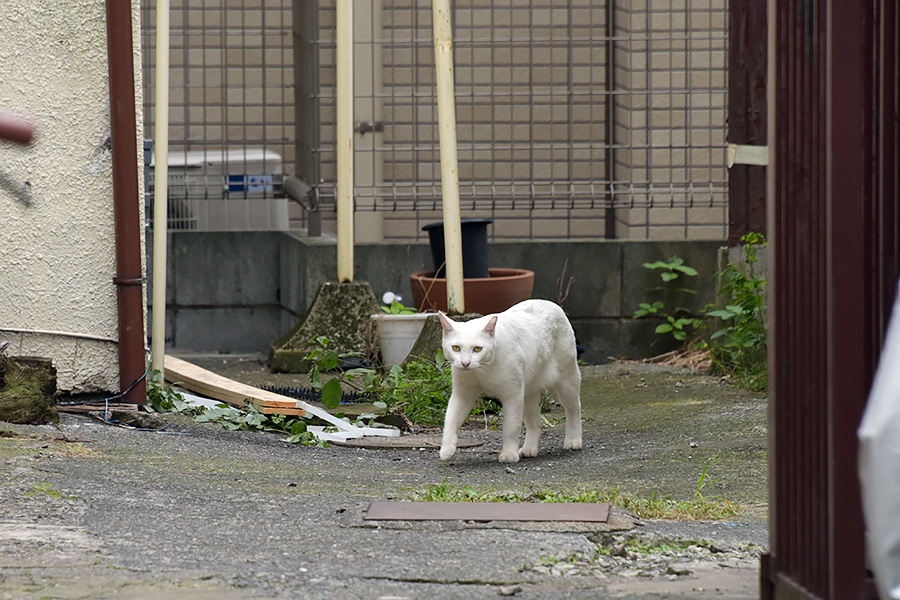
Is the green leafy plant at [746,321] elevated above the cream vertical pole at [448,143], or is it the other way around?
the cream vertical pole at [448,143]

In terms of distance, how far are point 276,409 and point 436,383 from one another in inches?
33.1

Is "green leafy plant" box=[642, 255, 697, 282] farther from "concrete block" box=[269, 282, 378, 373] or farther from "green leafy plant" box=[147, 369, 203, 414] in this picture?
"green leafy plant" box=[147, 369, 203, 414]

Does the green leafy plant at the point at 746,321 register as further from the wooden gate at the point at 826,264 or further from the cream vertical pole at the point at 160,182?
the wooden gate at the point at 826,264

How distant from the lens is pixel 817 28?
2.06 m

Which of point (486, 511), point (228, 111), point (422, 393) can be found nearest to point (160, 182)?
point (422, 393)

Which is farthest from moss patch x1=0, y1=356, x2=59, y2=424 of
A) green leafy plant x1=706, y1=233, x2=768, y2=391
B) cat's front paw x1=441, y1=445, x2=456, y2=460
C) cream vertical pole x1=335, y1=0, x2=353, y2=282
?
green leafy plant x1=706, y1=233, x2=768, y2=391

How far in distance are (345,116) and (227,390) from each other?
1939mm

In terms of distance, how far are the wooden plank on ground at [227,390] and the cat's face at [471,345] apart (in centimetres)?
111

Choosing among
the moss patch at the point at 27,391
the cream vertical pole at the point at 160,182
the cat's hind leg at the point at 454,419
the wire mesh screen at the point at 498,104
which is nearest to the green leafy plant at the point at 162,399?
the cream vertical pole at the point at 160,182

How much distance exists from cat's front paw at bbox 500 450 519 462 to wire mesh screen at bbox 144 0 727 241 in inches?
139

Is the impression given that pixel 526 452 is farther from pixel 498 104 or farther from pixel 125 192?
pixel 498 104

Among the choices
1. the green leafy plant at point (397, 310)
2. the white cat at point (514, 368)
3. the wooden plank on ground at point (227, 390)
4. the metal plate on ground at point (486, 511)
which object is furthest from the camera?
the green leafy plant at point (397, 310)

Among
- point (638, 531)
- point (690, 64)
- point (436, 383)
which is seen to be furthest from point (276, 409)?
A: point (690, 64)

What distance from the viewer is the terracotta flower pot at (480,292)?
7.27 metres
